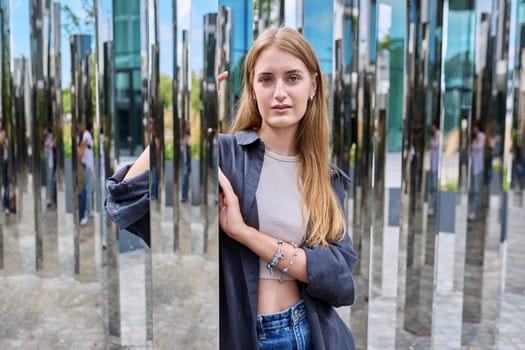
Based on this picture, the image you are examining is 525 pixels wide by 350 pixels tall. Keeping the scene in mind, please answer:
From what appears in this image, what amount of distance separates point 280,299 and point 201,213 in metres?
0.39

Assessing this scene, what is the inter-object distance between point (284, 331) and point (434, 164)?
1251 millimetres

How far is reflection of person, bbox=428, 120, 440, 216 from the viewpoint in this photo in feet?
6.84

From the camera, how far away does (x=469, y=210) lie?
6.64 ft

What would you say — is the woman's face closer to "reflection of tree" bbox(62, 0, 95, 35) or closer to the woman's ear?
the woman's ear

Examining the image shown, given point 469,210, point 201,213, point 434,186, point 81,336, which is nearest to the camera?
point 201,213

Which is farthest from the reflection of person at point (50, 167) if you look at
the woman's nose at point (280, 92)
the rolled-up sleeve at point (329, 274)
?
the rolled-up sleeve at point (329, 274)

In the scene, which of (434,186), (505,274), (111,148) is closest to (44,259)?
(111,148)

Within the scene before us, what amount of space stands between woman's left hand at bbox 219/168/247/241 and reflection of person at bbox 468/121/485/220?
120cm

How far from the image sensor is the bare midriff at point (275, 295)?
117cm

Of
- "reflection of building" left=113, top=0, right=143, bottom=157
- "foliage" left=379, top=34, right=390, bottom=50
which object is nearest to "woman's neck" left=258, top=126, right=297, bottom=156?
"reflection of building" left=113, top=0, right=143, bottom=157

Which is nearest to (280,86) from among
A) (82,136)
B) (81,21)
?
(82,136)

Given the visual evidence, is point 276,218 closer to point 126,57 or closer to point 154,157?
point 154,157

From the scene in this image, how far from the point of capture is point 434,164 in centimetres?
212

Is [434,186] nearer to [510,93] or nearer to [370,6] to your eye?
[510,93]
